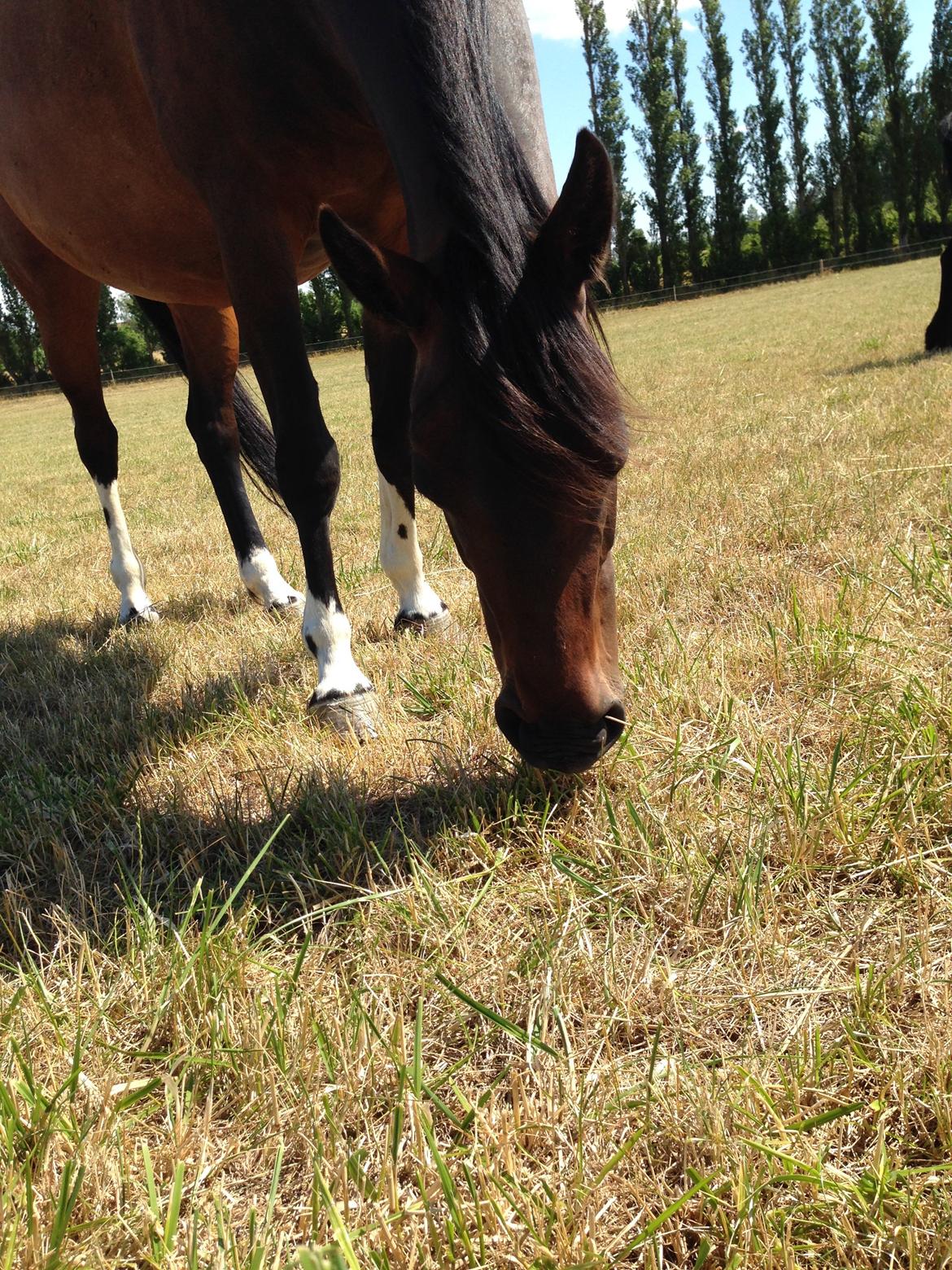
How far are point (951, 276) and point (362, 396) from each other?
33.9 feet

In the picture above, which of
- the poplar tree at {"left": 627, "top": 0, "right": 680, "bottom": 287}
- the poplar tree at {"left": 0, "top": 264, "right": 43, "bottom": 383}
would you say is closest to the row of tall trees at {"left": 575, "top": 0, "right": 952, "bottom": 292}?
the poplar tree at {"left": 627, "top": 0, "right": 680, "bottom": 287}

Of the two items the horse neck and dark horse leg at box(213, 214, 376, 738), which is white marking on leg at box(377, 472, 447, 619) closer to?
dark horse leg at box(213, 214, 376, 738)

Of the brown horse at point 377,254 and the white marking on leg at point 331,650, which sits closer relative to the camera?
the brown horse at point 377,254

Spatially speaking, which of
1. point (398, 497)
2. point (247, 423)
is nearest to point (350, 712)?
point (398, 497)

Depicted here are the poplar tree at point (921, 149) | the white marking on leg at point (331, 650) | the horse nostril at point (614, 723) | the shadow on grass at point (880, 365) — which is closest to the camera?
the horse nostril at point (614, 723)

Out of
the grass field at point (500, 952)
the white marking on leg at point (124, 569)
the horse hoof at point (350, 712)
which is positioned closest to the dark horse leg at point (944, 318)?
the grass field at point (500, 952)

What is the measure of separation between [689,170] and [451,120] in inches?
1820

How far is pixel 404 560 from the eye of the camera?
3.16m

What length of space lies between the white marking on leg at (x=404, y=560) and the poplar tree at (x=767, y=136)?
44.8 metres

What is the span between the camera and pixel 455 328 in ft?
5.04

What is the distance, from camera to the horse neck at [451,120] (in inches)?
62.9

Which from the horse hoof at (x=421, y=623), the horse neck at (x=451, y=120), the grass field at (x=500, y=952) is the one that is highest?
the horse neck at (x=451, y=120)

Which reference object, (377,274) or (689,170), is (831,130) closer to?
(689,170)

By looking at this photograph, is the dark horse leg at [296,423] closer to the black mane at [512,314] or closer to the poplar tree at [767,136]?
the black mane at [512,314]
